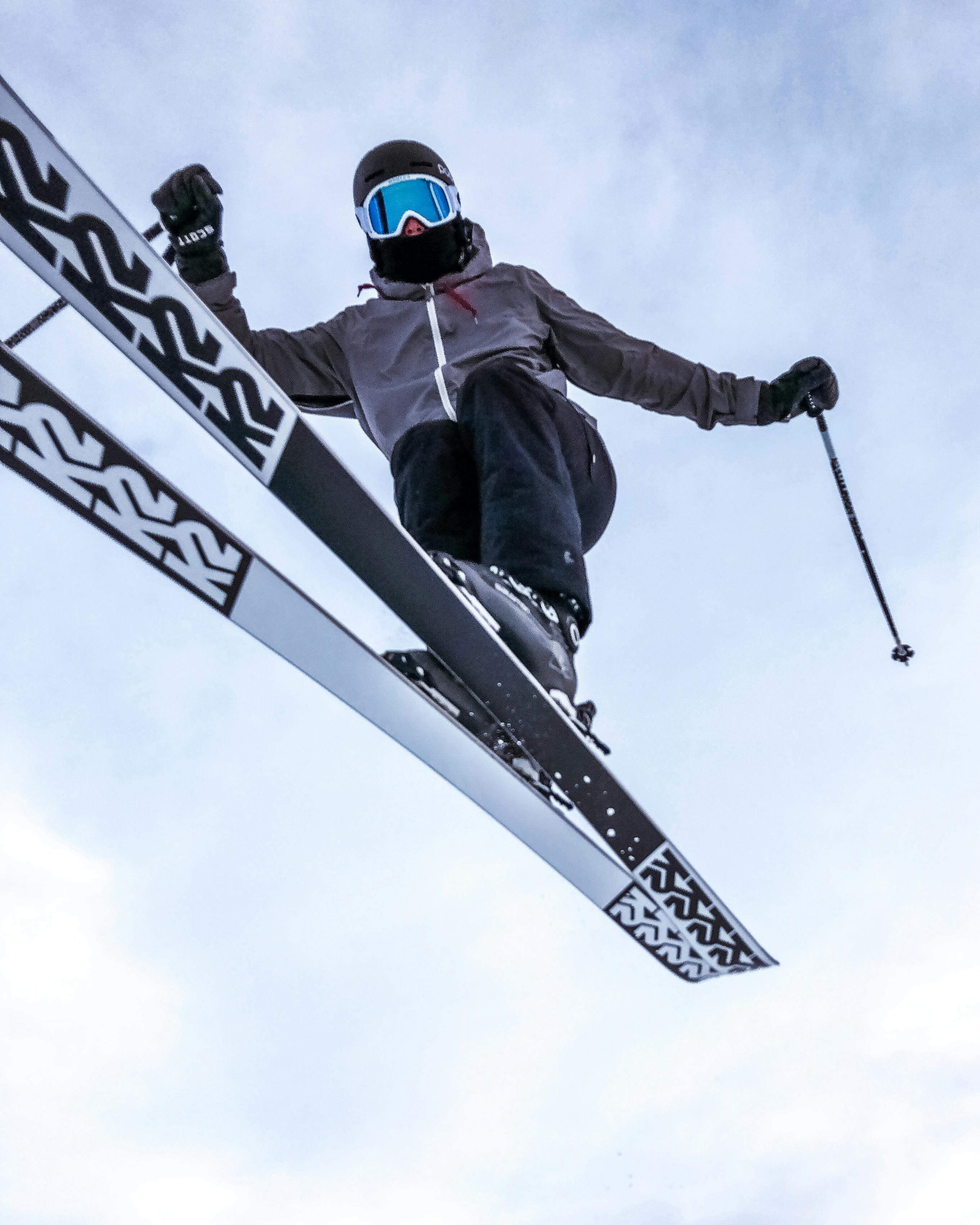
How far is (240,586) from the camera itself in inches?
102

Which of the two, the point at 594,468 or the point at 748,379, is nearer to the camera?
the point at 594,468

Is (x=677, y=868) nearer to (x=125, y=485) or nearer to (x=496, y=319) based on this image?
(x=496, y=319)

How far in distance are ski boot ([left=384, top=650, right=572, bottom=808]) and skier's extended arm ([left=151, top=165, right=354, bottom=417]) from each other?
1.23 m

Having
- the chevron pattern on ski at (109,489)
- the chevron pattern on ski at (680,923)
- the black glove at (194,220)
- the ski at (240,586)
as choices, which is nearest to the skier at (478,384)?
the black glove at (194,220)

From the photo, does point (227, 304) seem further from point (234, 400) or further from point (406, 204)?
point (234, 400)

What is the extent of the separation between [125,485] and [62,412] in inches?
8.2

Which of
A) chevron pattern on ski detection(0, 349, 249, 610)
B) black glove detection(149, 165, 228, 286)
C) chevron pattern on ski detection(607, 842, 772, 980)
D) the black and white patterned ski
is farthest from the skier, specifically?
chevron pattern on ski detection(607, 842, 772, 980)

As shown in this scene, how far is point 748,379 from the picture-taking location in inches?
159

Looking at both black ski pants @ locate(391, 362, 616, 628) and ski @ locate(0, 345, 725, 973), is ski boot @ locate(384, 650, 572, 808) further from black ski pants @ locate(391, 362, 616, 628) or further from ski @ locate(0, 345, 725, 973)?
black ski pants @ locate(391, 362, 616, 628)

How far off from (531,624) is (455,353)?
47.4 inches

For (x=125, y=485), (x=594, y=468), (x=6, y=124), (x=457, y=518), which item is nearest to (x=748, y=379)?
(x=594, y=468)

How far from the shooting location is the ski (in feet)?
7.63

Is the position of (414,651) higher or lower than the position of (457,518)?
lower

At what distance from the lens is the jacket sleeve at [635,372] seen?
3.93 metres
